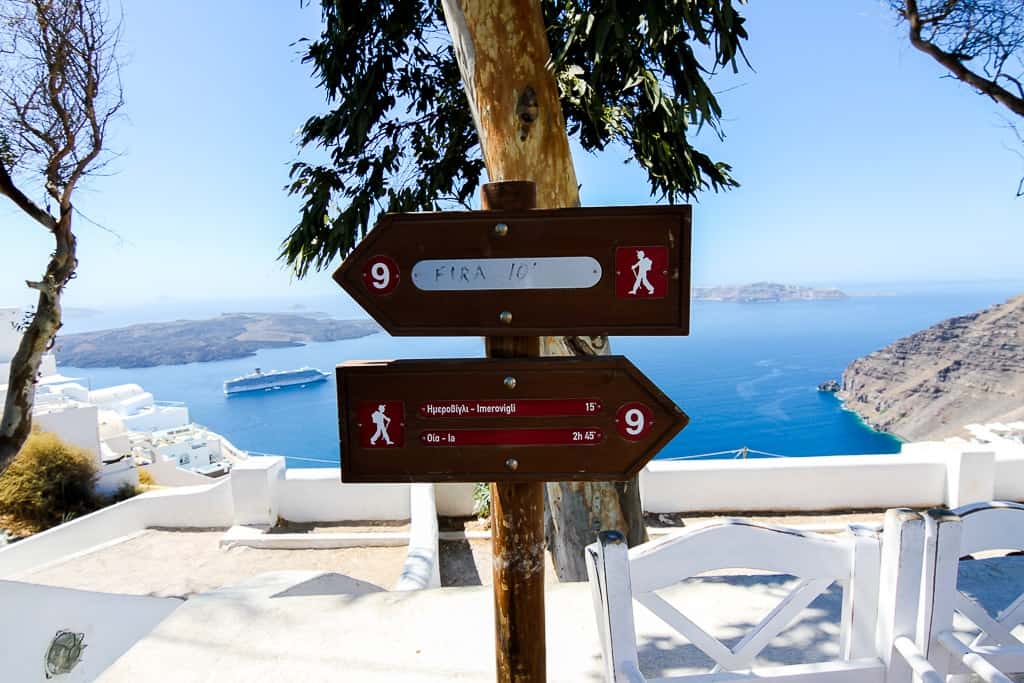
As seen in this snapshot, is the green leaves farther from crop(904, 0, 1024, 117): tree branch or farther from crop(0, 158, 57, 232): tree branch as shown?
crop(0, 158, 57, 232): tree branch

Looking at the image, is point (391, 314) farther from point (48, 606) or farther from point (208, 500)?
point (208, 500)

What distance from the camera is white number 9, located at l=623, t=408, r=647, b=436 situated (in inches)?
49.2

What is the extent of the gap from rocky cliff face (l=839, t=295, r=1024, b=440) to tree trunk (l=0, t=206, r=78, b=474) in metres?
30.7

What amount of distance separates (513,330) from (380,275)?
0.33 meters

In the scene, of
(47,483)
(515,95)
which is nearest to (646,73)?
(515,95)

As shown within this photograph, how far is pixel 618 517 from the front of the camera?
3820mm

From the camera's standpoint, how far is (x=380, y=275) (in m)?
1.29

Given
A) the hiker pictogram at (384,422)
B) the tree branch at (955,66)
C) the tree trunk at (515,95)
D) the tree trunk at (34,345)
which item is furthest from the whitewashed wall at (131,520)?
the tree branch at (955,66)

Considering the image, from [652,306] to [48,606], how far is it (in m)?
3.28

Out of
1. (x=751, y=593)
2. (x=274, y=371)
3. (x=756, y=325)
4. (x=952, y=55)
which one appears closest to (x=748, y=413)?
Answer: (x=952, y=55)

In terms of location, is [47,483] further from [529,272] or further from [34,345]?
[529,272]

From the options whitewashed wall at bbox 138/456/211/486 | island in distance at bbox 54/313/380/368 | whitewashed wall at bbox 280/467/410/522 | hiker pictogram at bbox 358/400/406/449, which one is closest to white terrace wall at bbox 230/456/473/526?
whitewashed wall at bbox 280/467/410/522

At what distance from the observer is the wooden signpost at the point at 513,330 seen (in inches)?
48.3

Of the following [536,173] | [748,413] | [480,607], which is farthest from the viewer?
[748,413]
